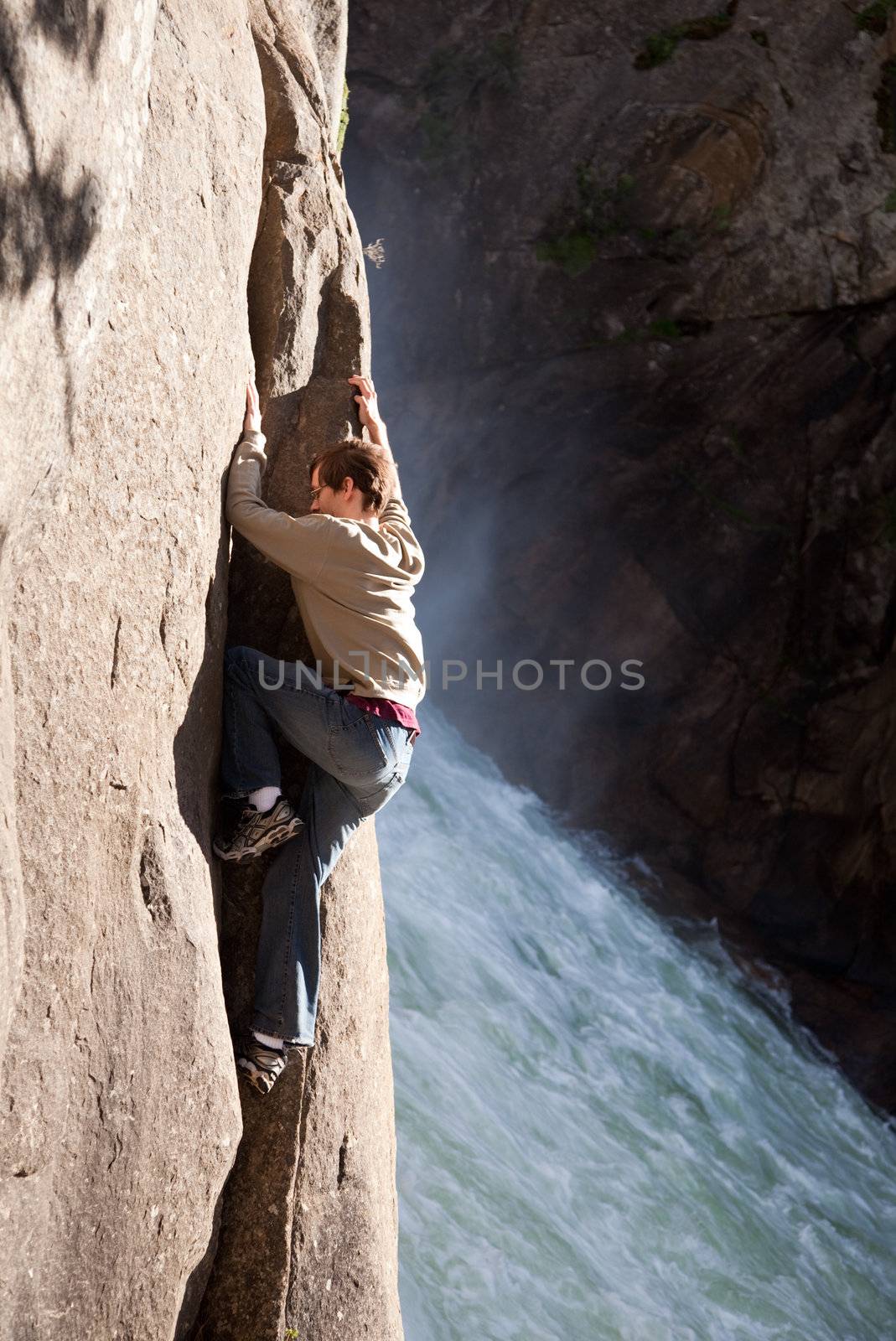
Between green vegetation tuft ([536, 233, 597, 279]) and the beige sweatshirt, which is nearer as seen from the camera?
the beige sweatshirt

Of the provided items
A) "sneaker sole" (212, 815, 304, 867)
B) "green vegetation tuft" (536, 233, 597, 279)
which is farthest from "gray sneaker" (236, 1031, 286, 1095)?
"green vegetation tuft" (536, 233, 597, 279)

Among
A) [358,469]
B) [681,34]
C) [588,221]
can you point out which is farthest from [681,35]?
[358,469]

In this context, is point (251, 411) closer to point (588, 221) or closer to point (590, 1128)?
point (590, 1128)

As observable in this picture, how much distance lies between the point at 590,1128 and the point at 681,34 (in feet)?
36.7

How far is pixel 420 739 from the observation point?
39.1ft

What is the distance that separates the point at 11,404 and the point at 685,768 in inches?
461

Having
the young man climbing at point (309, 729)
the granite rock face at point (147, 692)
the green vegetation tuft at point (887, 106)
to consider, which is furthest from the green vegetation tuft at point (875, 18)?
the young man climbing at point (309, 729)

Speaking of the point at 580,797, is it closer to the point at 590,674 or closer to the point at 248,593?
the point at 590,674

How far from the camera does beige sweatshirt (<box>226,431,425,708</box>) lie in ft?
13.5

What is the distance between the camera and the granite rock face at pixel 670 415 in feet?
42.5

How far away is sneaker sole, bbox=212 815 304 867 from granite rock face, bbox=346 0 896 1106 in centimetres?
915

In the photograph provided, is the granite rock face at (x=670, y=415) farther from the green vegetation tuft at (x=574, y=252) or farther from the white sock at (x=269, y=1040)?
the white sock at (x=269, y=1040)

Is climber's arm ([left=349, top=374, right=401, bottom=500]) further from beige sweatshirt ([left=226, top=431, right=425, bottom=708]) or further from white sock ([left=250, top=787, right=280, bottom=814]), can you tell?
white sock ([left=250, top=787, right=280, bottom=814])

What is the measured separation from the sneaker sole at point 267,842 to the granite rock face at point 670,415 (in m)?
9.15
